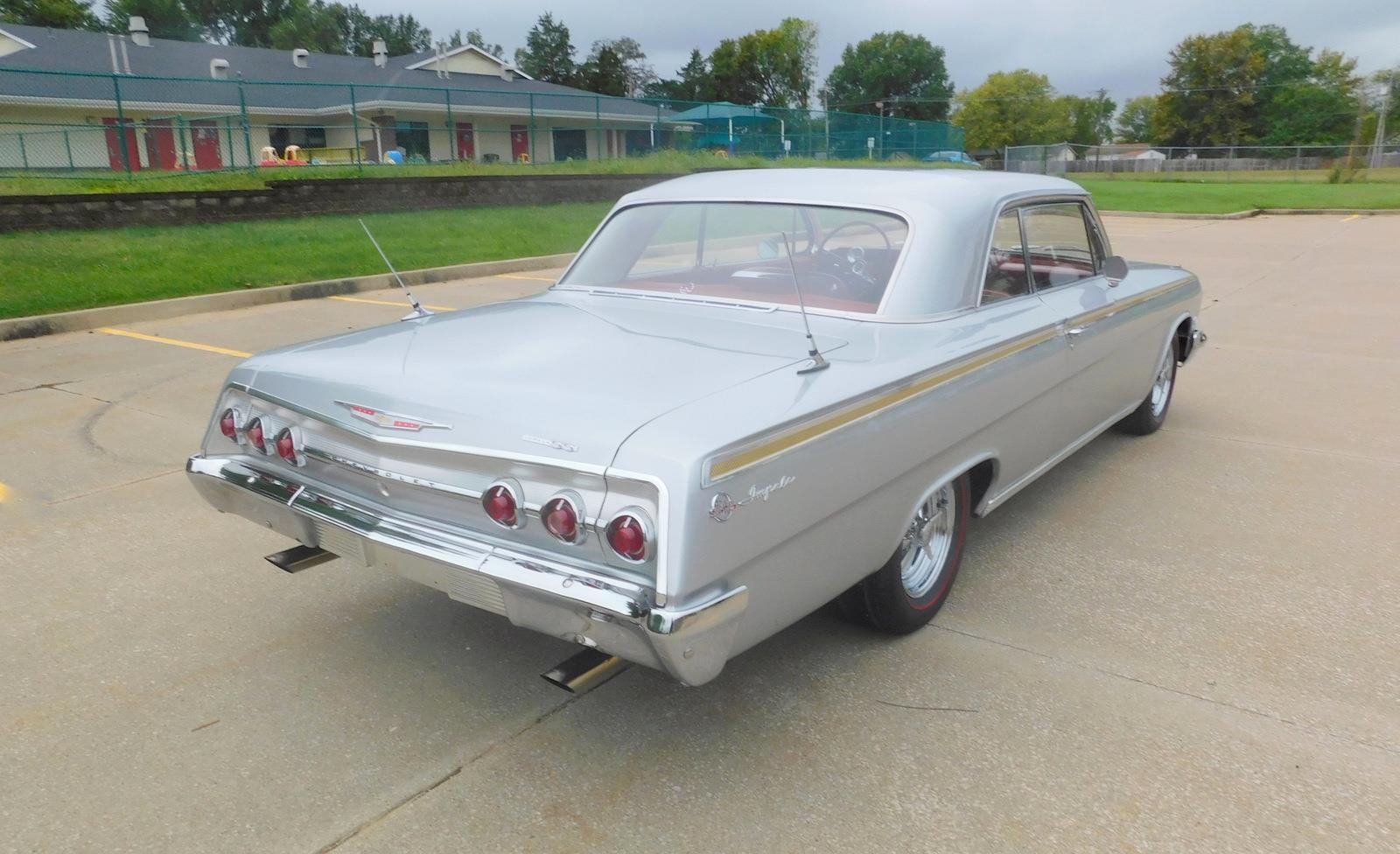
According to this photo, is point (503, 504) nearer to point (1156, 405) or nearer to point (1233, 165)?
point (1156, 405)

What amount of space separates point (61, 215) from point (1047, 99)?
304 feet

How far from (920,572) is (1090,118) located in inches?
4674

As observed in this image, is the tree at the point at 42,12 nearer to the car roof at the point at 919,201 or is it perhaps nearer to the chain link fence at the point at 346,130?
the chain link fence at the point at 346,130

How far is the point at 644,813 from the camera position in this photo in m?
2.56

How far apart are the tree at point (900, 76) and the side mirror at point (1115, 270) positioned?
106406 mm

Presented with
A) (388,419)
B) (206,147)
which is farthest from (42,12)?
(388,419)

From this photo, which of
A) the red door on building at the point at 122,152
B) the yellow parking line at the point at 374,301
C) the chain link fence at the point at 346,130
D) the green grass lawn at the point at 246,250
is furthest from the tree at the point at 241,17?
the yellow parking line at the point at 374,301

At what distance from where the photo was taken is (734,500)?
7.72 feet

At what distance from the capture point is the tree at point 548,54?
8444cm

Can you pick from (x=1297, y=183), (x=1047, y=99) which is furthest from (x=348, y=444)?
(x=1047, y=99)

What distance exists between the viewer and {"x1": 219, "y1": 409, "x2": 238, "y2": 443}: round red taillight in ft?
10.7

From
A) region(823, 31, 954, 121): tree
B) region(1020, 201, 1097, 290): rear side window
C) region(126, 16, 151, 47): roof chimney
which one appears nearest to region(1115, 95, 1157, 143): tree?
region(823, 31, 954, 121): tree

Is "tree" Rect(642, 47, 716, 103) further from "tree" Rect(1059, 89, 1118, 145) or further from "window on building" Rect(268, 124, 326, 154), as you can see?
"window on building" Rect(268, 124, 326, 154)

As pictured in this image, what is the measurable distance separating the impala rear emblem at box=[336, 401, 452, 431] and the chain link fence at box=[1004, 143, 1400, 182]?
142 ft
